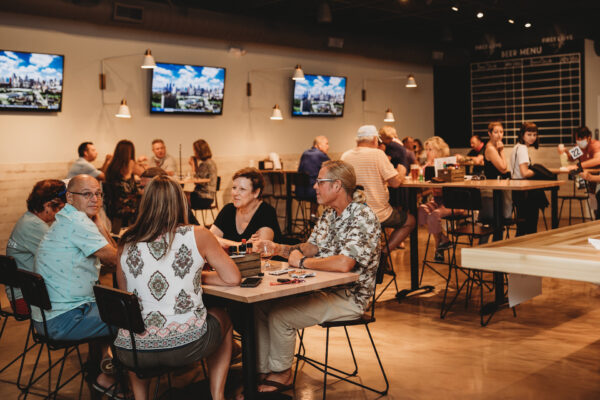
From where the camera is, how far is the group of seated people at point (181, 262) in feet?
9.95

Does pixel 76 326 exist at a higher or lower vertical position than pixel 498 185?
lower

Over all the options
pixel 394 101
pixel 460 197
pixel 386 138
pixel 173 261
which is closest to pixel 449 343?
pixel 460 197

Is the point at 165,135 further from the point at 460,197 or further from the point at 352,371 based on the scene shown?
the point at 352,371

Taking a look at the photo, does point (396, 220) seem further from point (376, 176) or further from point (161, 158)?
point (161, 158)

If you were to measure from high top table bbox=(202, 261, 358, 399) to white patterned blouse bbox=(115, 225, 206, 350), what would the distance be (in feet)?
0.65

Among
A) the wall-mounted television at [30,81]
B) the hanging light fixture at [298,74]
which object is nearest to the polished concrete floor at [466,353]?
the wall-mounted television at [30,81]

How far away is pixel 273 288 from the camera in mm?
3146

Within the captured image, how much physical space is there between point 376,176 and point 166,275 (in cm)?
357

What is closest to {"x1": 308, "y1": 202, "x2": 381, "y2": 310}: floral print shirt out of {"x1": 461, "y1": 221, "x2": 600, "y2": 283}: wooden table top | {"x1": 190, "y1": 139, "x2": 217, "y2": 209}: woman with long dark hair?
{"x1": 461, "y1": 221, "x2": 600, "y2": 283}: wooden table top

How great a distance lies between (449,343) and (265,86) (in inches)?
276

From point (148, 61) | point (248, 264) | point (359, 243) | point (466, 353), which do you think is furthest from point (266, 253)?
point (148, 61)

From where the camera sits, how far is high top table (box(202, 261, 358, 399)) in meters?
3.09

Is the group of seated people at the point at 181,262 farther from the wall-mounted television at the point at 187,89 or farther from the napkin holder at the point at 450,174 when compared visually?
the wall-mounted television at the point at 187,89

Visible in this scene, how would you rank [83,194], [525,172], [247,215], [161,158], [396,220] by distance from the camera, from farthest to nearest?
[161,158]
[525,172]
[396,220]
[247,215]
[83,194]
